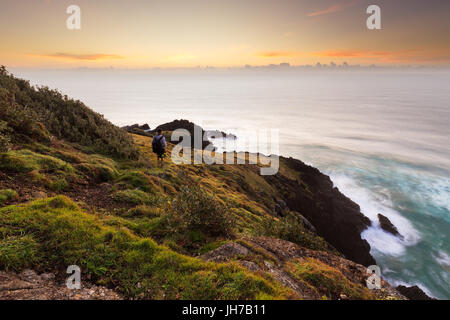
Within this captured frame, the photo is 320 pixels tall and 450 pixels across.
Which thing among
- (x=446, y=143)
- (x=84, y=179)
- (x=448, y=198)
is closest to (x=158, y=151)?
(x=84, y=179)

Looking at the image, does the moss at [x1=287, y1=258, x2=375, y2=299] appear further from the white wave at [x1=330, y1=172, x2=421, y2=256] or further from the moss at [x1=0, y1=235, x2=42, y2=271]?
the white wave at [x1=330, y1=172, x2=421, y2=256]

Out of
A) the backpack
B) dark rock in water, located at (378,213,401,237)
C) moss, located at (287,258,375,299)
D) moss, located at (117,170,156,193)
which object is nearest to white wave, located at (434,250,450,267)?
dark rock in water, located at (378,213,401,237)

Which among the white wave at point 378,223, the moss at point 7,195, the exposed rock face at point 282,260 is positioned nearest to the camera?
the exposed rock face at point 282,260

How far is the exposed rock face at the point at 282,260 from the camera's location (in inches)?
270

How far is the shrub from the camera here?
890cm

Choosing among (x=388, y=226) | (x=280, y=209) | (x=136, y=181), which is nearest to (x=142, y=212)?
(x=136, y=181)

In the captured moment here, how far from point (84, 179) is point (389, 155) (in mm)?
173550

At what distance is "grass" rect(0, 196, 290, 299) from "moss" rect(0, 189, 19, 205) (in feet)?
3.36

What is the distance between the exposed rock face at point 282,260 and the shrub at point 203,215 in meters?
1.19

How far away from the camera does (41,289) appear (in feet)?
16.8

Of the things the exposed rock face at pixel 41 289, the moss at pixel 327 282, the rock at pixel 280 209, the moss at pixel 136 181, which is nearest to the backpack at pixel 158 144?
the moss at pixel 136 181

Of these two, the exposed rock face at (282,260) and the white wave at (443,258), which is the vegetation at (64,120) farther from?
the white wave at (443,258)
